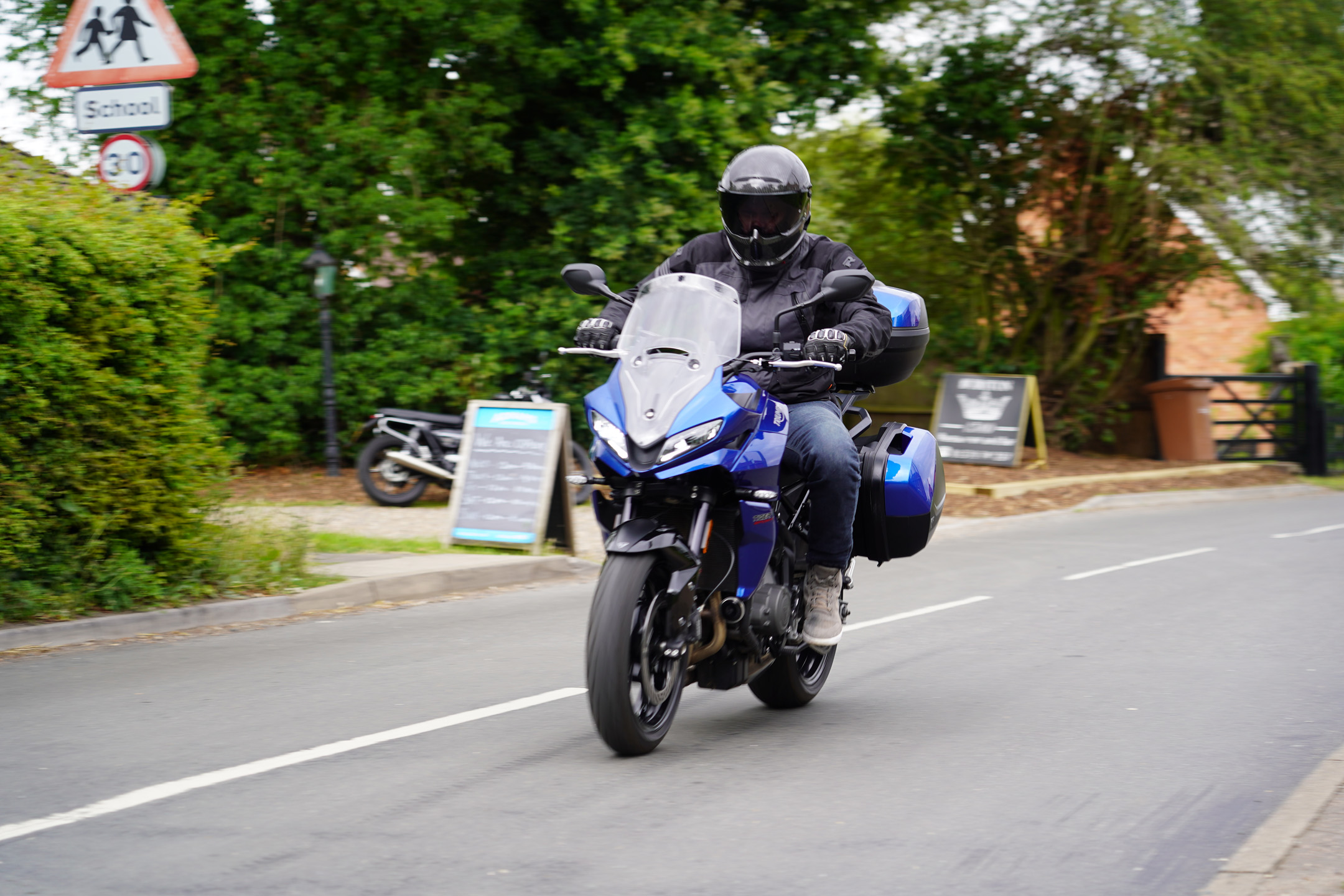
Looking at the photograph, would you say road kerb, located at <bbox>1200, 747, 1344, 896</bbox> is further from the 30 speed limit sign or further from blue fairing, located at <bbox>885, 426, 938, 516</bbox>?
Answer: the 30 speed limit sign

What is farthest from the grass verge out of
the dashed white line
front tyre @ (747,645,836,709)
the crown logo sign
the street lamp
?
the dashed white line

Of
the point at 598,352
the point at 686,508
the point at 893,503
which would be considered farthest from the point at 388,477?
Answer: the point at 686,508

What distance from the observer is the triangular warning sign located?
8172 millimetres

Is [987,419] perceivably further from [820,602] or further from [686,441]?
[686,441]

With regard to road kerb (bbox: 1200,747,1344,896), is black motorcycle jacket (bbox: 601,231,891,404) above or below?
above

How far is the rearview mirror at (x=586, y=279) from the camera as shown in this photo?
5.32 m

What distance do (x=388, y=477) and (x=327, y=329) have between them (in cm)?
267

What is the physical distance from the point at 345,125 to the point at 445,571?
8447 mm

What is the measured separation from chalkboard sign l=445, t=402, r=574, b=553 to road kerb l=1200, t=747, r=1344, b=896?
726 cm

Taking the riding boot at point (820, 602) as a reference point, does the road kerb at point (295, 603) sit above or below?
below

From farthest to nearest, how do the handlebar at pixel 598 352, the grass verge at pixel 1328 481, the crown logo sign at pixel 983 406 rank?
the grass verge at pixel 1328 481 → the crown logo sign at pixel 983 406 → the handlebar at pixel 598 352

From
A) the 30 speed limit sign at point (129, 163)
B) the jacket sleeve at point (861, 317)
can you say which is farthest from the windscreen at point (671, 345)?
the 30 speed limit sign at point (129, 163)

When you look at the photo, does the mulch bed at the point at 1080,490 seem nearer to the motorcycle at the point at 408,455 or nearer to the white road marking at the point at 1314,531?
the white road marking at the point at 1314,531

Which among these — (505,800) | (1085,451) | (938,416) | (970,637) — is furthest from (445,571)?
(1085,451)
